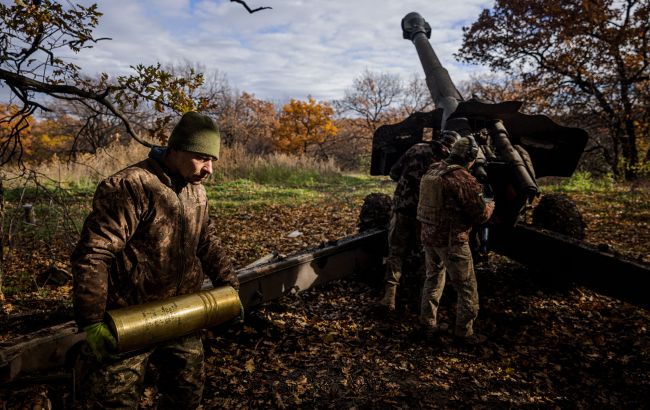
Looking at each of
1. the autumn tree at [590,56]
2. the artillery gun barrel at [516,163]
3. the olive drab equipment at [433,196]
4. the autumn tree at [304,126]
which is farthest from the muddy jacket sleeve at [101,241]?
the autumn tree at [304,126]

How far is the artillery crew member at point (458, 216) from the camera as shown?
4066 millimetres

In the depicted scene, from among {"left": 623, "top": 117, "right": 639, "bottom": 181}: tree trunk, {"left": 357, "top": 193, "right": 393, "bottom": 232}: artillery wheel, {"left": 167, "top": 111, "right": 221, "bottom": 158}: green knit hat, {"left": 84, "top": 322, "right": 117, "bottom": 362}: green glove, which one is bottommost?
{"left": 84, "top": 322, "right": 117, "bottom": 362}: green glove

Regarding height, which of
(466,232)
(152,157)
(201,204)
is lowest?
(466,232)

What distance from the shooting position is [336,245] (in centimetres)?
530

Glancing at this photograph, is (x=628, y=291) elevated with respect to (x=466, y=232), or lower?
lower

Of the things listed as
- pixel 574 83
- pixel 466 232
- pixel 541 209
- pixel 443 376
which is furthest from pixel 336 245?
pixel 574 83

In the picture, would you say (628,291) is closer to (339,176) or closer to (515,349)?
(515,349)

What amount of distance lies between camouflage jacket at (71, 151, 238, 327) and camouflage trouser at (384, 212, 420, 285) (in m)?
2.77

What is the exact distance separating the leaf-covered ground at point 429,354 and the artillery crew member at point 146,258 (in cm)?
80

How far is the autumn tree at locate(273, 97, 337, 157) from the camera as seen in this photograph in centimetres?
3731

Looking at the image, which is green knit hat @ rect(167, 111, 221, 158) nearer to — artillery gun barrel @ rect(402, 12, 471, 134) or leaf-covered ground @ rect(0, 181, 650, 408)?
leaf-covered ground @ rect(0, 181, 650, 408)

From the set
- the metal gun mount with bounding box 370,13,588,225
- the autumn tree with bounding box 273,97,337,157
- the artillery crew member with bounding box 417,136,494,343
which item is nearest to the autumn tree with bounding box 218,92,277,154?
the autumn tree with bounding box 273,97,337,157

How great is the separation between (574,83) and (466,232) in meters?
13.7

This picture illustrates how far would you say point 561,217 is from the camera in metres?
5.70
